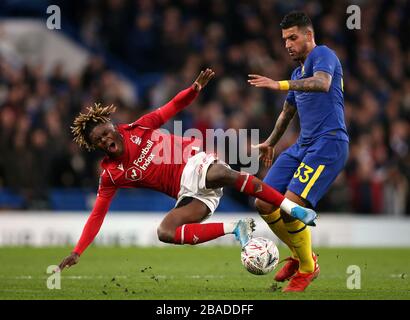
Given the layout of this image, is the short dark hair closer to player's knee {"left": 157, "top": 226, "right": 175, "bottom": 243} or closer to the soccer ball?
the soccer ball

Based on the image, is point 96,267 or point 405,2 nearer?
point 96,267

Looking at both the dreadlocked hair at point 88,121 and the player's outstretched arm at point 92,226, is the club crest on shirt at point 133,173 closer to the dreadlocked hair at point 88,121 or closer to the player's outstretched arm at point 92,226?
the player's outstretched arm at point 92,226

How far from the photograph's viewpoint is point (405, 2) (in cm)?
2109

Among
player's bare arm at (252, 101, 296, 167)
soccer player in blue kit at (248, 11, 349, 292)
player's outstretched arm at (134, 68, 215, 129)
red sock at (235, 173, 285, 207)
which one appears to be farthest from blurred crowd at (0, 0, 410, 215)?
red sock at (235, 173, 285, 207)

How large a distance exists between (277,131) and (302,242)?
129cm

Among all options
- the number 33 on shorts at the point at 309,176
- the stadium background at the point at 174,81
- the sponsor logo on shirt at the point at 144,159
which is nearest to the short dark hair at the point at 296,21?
the number 33 on shorts at the point at 309,176

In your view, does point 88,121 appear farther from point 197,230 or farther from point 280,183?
point 280,183

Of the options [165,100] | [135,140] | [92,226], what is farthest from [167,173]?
[165,100]

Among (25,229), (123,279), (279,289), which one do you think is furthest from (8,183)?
(279,289)

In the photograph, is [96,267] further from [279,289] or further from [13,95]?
[13,95]

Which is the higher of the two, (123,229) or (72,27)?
(72,27)

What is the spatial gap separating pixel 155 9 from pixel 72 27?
7.14 feet

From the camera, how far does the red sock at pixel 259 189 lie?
841 cm

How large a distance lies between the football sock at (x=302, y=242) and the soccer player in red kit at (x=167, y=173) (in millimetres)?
526
